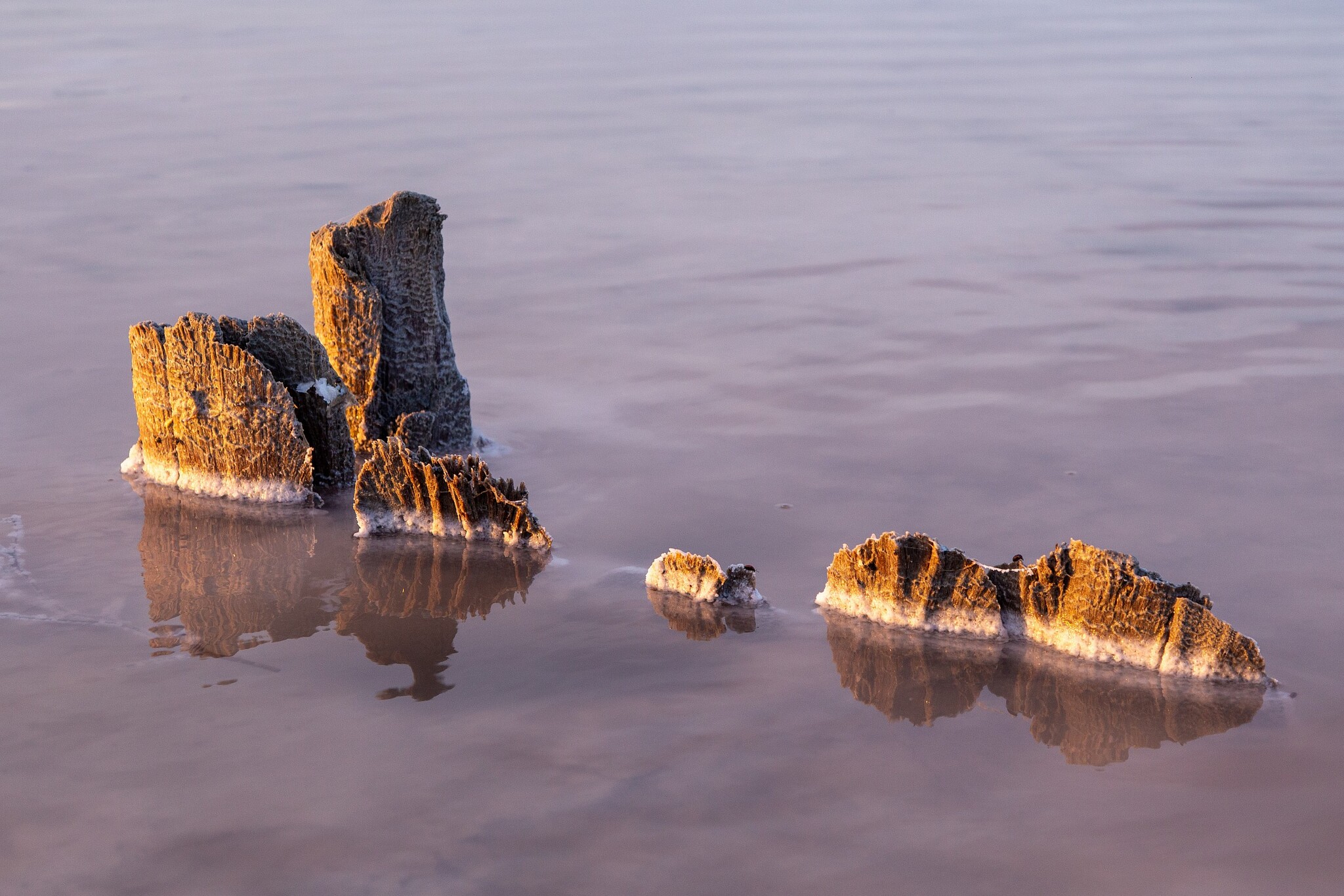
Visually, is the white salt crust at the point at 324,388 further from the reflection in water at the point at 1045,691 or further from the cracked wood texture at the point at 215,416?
the reflection in water at the point at 1045,691

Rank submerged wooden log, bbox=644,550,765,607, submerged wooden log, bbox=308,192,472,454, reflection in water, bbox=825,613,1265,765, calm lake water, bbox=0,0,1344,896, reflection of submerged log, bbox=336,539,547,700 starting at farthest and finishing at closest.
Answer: submerged wooden log, bbox=308,192,472,454 < submerged wooden log, bbox=644,550,765,607 < reflection of submerged log, bbox=336,539,547,700 < reflection in water, bbox=825,613,1265,765 < calm lake water, bbox=0,0,1344,896

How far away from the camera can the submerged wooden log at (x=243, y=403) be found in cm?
556

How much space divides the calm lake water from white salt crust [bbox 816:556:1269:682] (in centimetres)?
9

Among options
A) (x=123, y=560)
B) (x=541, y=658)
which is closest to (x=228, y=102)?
(x=123, y=560)

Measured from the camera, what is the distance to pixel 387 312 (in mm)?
5938

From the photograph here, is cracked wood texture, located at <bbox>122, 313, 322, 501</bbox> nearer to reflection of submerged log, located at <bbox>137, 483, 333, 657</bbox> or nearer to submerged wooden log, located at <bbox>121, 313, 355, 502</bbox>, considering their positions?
submerged wooden log, located at <bbox>121, 313, 355, 502</bbox>

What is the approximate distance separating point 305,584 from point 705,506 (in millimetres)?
1669

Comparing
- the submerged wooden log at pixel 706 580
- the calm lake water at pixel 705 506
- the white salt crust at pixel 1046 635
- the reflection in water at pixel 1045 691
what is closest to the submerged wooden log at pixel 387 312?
the calm lake water at pixel 705 506

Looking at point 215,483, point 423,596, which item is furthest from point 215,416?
point 423,596

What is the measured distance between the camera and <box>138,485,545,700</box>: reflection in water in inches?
184

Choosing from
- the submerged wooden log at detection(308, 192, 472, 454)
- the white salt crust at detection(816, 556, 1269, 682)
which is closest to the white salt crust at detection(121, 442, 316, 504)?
the submerged wooden log at detection(308, 192, 472, 454)

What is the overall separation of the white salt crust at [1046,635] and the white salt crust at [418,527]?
1.39 meters

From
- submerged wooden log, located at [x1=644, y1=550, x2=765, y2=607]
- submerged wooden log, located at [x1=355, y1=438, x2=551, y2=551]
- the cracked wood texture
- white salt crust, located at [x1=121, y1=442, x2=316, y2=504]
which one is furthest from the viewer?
white salt crust, located at [x1=121, y1=442, x2=316, y2=504]

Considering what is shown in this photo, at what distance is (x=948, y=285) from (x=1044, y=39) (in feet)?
33.1
